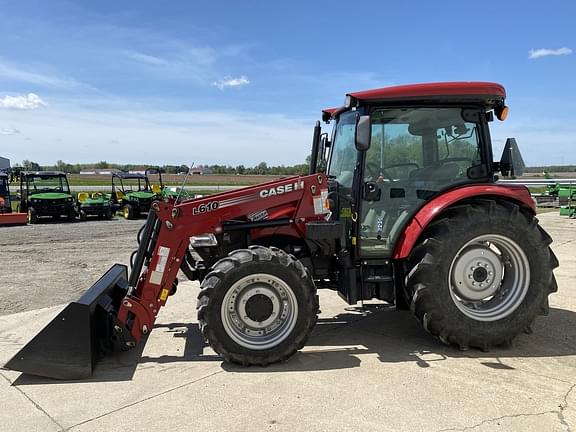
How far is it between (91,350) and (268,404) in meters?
1.56

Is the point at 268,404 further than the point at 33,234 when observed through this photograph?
No

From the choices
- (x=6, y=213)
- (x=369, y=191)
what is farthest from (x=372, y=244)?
(x=6, y=213)

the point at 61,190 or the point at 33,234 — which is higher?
the point at 61,190

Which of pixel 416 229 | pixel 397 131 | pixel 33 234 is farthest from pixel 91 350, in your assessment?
pixel 33 234

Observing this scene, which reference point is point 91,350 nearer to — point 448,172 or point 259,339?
point 259,339

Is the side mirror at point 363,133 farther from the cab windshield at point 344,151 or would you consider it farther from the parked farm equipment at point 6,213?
the parked farm equipment at point 6,213

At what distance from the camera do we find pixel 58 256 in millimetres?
10391

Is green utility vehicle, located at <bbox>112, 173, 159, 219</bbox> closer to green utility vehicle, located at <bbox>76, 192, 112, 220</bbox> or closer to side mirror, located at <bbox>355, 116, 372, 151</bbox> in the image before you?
green utility vehicle, located at <bbox>76, 192, 112, 220</bbox>

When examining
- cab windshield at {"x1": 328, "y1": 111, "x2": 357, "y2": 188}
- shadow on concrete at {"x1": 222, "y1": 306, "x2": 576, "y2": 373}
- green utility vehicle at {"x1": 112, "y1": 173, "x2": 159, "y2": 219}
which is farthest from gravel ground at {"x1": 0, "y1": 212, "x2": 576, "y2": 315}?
cab windshield at {"x1": 328, "y1": 111, "x2": 357, "y2": 188}

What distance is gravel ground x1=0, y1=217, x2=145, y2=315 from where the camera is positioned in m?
6.84

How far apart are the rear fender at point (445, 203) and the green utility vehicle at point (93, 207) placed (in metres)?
17.2

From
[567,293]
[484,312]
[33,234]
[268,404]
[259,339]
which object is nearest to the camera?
[268,404]

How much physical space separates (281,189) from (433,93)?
65.5 inches

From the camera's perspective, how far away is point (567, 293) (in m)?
6.62
